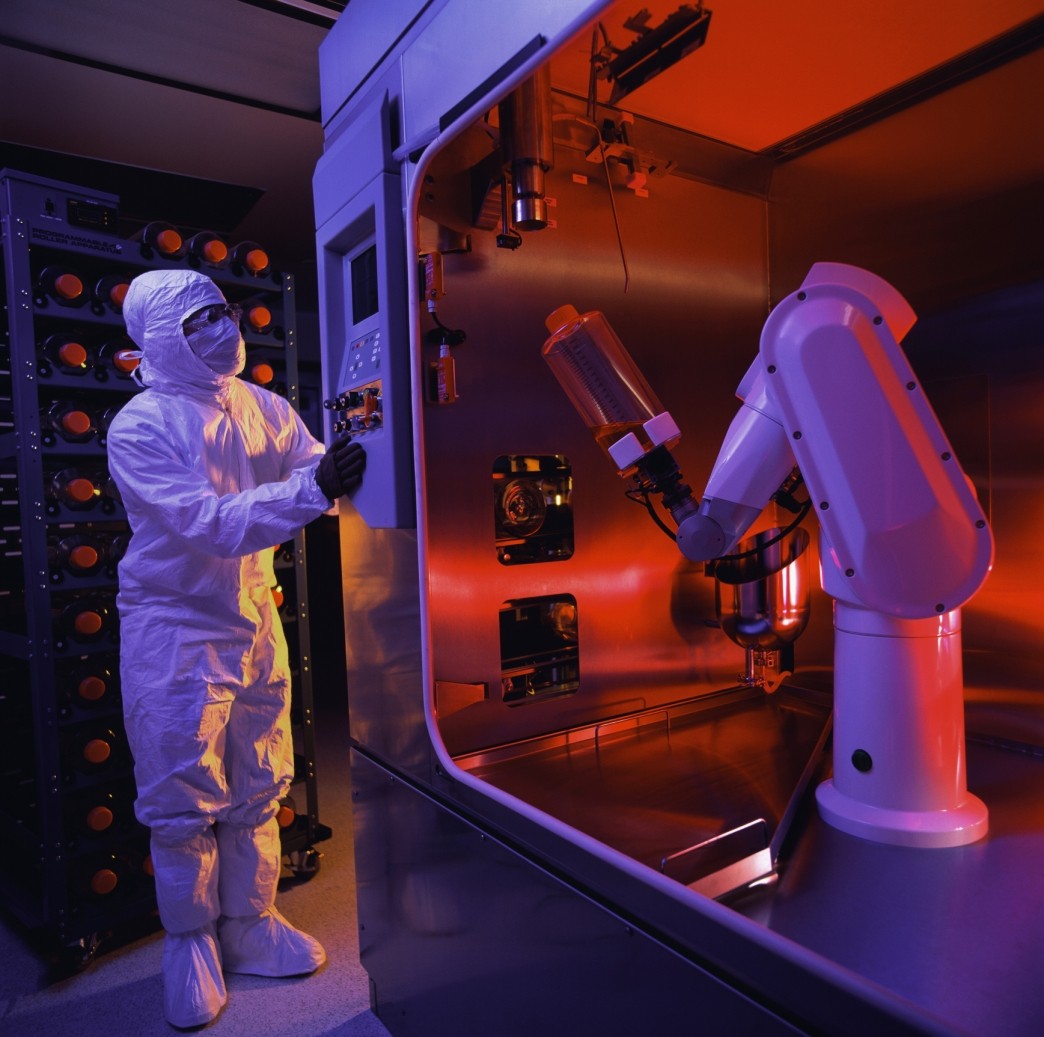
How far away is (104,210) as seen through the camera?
2078 mm

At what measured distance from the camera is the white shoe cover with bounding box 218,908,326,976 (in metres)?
1.93

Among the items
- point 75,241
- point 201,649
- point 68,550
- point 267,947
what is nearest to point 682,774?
point 201,649

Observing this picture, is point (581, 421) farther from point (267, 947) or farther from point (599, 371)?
point (267, 947)

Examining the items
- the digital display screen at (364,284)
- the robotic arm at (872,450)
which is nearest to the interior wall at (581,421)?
the digital display screen at (364,284)

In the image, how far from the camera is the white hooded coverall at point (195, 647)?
1.78 meters

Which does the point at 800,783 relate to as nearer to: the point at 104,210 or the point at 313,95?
the point at 104,210

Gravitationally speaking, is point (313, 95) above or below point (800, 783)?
above

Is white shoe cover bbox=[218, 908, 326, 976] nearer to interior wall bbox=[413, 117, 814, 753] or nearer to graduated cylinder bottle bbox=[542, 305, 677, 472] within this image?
interior wall bbox=[413, 117, 814, 753]

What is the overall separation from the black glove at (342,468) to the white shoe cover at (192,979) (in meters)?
1.21

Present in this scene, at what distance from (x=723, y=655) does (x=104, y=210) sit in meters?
1.96

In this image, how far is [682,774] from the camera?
124cm

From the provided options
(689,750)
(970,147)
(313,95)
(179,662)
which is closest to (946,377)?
(970,147)

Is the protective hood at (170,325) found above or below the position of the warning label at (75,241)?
below

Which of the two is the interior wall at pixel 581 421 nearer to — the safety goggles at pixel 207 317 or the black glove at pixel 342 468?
the black glove at pixel 342 468
